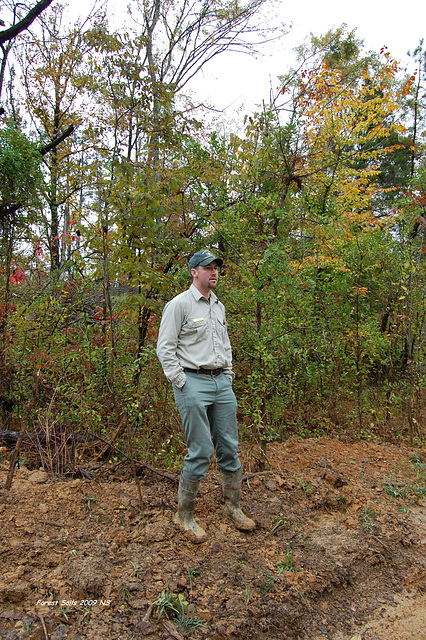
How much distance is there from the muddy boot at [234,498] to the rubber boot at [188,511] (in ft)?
1.00

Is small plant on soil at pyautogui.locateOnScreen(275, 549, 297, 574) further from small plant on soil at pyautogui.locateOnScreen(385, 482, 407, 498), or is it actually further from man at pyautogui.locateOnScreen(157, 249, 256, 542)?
small plant on soil at pyautogui.locateOnScreen(385, 482, 407, 498)

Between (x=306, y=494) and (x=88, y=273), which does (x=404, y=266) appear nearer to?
(x=306, y=494)

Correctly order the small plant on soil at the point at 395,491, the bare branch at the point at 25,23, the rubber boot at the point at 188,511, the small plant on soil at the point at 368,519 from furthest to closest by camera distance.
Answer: the bare branch at the point at 25,23, the small plant on soil at the point at 395,491, the small plant on soil at the point at 368,519, the rubber boot at the point at 188,511

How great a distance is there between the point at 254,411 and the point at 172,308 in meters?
1.87

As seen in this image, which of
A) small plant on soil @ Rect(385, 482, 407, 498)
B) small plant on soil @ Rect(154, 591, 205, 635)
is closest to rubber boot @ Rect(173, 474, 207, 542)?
small plant on soil @ Rect(154, 591, 205, 635)

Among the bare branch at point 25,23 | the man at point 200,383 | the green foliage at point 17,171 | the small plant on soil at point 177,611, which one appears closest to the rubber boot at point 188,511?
the man at point 200,383

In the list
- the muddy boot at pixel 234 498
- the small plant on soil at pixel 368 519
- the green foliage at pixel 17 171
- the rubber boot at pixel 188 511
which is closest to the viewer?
the rubber boot at pixel 188 511

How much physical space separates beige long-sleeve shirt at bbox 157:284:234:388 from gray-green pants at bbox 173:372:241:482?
0.12 metres

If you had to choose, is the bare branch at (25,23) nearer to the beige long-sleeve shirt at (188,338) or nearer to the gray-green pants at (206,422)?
the beige long-sleeve shirt at (188,338)

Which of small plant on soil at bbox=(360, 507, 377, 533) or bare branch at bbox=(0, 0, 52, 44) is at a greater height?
Answer: bare branch at bbox=(0, 0, 52, 44)

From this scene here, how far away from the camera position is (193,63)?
12.1 m

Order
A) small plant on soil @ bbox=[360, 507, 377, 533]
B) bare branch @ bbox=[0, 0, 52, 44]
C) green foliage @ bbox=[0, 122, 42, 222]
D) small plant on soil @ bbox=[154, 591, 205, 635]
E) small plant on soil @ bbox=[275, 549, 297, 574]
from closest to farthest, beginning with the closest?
small plant on soil @ bbox=[154, 591, 205, 635]
small plant on soil @ bbox=[275, 549, 297, 574]
small plant on soil @ bbox=[360, 507, 377, 533]
green foliage @ bbox=[0, 122, 42, 222]
bare branch @ bbox=[0, 0, 52, 44]

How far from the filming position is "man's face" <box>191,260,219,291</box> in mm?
3215

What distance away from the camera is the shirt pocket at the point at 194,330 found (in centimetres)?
315
